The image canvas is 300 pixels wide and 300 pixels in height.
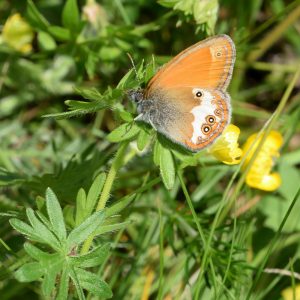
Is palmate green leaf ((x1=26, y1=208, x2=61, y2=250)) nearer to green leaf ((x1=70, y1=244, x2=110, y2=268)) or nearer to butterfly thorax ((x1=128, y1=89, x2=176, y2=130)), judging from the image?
green leaf ((x1=70, y1=244, x2=110, y2=268))

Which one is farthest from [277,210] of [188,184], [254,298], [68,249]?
[68,249]

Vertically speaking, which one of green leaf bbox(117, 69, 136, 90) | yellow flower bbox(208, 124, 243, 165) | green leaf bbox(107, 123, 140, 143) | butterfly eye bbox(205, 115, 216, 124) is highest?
green leaf bbox(117, 69, 136, 90)

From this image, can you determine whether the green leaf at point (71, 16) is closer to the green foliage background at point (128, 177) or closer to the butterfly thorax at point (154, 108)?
the green foliage background at point (128, 177)

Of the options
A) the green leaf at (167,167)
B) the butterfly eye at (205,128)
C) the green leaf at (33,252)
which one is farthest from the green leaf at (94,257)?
the butterfly eye at (205,128)

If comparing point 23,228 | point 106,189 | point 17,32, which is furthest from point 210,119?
point 17,32

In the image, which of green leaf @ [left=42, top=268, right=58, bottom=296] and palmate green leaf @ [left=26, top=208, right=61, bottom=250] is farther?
palmate green leaf @ [left=26, top=208, right=61, bottom=250]

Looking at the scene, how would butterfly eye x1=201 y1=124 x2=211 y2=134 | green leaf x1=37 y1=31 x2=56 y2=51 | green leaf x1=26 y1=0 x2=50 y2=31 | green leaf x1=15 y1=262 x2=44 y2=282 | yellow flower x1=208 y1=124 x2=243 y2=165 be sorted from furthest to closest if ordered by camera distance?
green leaf x1=37 y1=31 x2=56 y2=51 → green leaf x1=26 y1=0 x2=50 y2=31 → yellow flower x1=208 y1=124 x2=243 y2=165 → butterfly eye x1=201 y1=124 x2=211 y2=134 → green leaf x1=15 y1=262 x2=44 y2=282

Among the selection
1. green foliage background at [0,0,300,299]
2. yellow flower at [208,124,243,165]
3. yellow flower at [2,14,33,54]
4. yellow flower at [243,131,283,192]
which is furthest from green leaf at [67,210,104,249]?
yellow flower at [2,14,33,54]
